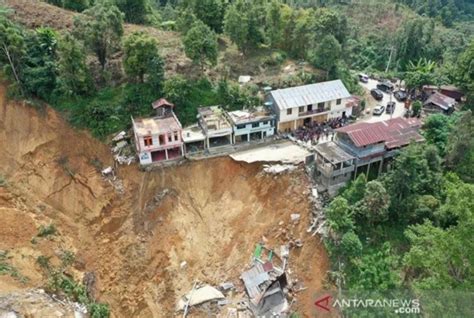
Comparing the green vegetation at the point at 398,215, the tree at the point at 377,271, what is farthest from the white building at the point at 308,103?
the tree at the point at 377,271

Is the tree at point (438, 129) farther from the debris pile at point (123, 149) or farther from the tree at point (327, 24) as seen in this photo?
the debris pile at point (123, 149)

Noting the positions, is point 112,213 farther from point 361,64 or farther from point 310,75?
point 361,64

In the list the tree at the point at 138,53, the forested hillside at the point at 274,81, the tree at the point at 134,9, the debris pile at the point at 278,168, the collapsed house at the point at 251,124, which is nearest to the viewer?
the forested hillside at the point at 274,81

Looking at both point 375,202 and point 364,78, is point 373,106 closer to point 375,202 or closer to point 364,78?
point 364,78

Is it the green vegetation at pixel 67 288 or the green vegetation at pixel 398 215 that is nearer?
the green vegetation at pixel 398 215

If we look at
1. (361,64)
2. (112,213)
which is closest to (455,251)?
(112,213)

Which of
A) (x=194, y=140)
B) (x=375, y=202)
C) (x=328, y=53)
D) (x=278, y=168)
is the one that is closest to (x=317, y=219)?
(x=375, y=202)

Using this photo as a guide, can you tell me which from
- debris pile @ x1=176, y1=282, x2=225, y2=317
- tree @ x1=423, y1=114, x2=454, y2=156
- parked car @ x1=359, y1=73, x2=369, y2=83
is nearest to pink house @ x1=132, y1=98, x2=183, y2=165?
debris pile @ x1=176, y1=282, x2=225, y2=317
